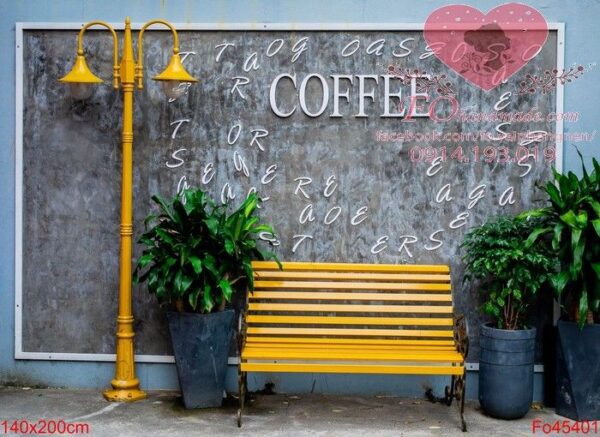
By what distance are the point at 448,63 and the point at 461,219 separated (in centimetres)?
125

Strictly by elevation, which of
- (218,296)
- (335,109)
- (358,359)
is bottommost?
(358,359)

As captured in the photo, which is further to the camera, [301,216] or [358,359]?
[301,216]

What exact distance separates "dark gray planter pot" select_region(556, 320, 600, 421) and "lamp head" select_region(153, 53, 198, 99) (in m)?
3.35

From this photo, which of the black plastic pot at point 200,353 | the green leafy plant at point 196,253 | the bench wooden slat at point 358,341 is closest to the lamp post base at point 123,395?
the black plastic pot at point 200,353

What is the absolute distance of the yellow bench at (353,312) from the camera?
640 cm

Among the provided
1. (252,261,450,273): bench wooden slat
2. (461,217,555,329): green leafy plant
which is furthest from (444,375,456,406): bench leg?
(252,261,450,273): bench wooden slat

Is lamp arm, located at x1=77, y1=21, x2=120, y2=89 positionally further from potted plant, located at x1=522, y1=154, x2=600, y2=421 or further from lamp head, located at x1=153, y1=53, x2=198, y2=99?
potted plant, located at x1=522, y1=154, x2=600, y2=421

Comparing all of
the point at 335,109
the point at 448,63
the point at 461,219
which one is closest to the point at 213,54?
the point at 335,109

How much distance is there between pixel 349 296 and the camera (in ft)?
21.8

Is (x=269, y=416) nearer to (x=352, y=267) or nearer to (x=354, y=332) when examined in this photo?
(x=354, y=332)

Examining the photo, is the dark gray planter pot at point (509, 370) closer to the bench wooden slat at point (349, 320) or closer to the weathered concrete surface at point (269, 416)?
the weathered concrete surface at point (269, 416)

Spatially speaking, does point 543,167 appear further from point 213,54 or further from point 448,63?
point 213,54

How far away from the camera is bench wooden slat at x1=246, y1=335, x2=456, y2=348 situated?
6.47 meters

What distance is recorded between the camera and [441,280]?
6.68 m
